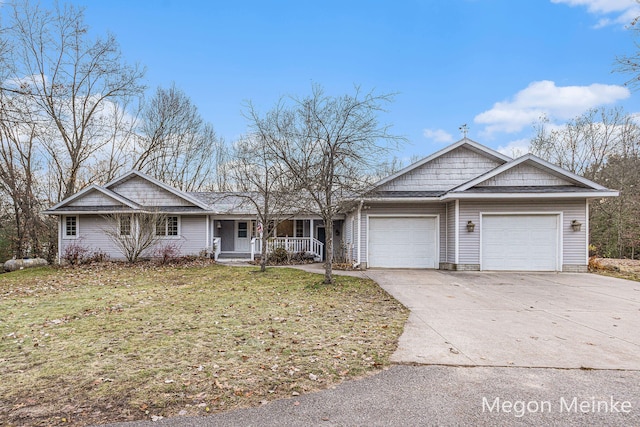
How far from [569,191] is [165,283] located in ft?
46.2

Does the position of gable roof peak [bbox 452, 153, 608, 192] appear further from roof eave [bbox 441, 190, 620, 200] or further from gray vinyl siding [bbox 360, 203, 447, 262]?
gray vinyl siding [bbox 360, 203, 447, 262]

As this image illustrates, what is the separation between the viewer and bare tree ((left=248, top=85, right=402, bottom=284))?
30.4ft

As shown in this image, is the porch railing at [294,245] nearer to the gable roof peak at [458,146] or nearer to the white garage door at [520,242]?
the gable roof peak at [458,146]

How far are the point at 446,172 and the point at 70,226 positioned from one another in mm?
17979

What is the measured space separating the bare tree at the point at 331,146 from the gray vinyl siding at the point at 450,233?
440 centimetres

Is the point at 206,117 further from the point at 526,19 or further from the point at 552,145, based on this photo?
the point at 552,145

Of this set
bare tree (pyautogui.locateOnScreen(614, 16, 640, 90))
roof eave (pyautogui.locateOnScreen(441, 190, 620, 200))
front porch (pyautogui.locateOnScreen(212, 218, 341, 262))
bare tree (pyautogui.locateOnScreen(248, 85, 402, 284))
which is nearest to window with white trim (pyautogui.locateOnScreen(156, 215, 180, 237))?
front porch (pyautogui.locateOnScreen(212, 218, 341, 262))

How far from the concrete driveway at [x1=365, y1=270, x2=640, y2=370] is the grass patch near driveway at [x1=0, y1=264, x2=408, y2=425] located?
62 centimetres

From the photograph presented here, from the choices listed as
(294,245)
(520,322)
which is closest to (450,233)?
(520,322)

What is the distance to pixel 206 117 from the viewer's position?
26734 millimetres

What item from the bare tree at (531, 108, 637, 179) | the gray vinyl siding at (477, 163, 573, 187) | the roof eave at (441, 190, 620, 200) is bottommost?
the roof eave at (441, 190, 620, 200)

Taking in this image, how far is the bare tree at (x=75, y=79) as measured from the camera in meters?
18.3

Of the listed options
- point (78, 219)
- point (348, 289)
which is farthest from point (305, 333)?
point (78, 219)

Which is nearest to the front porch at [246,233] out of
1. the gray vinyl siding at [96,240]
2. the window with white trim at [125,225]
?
the gray vinyl siding at [96,240]
